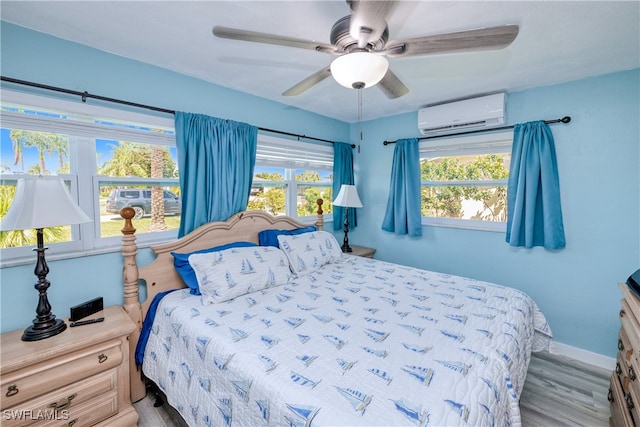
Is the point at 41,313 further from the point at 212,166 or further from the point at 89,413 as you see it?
the point at 212,166

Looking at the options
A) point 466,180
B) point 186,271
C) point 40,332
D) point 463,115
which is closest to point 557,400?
point 466,180

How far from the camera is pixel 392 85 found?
65.1 inches

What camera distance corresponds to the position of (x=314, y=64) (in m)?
2.10

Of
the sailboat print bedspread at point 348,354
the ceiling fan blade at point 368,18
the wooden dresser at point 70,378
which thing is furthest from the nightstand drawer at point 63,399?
the ceiling fan blade at point 368,18

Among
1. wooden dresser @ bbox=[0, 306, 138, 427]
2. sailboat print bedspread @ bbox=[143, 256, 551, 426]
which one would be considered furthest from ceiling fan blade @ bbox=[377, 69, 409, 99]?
wooden dresser @ bbox=[0, 306, 138, 427]

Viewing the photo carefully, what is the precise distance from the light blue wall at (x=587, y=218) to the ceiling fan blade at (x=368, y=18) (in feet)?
7.25

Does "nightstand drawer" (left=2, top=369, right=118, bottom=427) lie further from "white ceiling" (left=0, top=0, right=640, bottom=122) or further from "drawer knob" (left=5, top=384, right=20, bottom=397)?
"white ceiling" (left=0, top=0, right=640, bottom=122)

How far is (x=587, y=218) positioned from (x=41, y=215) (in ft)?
12.3

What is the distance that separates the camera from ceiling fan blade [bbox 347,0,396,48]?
3.29ft

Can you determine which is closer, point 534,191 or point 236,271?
point 236,271

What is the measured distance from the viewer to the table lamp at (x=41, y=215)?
4.46ft

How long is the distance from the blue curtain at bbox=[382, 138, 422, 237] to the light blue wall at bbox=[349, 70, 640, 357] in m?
0.74

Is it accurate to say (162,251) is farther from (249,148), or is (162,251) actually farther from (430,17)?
(430,17)

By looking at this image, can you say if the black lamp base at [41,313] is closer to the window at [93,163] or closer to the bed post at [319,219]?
the window at [93,163]
